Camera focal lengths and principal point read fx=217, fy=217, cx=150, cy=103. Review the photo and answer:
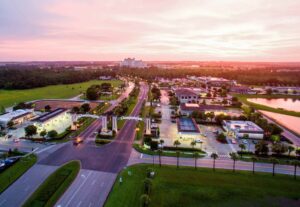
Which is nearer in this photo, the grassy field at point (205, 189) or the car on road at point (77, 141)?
the grassy field at point (205, 189)

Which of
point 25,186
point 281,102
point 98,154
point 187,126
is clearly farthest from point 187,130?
point 281,102

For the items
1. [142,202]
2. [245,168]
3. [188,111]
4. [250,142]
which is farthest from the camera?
[188,111]

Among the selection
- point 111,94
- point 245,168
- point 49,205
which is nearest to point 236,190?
point 245,168

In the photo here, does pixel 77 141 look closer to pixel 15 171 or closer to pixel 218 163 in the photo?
pixel 15 171

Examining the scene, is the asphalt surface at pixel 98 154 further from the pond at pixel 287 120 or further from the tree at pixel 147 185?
the pond at pixel 287 120

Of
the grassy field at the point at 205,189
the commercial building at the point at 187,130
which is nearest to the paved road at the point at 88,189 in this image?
the grassy field at the point at 205,189

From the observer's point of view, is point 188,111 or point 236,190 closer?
point 236,190

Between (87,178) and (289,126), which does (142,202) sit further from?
(289,126)
